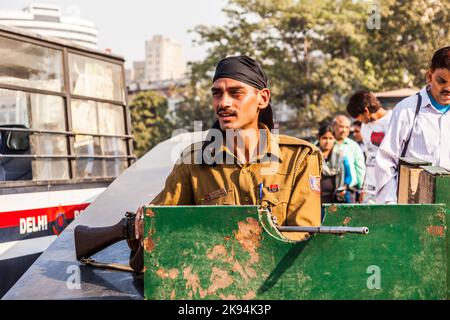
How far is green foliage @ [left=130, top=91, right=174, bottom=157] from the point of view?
35500mm

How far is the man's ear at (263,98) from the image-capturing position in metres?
3.25

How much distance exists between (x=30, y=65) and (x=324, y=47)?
23.0 m

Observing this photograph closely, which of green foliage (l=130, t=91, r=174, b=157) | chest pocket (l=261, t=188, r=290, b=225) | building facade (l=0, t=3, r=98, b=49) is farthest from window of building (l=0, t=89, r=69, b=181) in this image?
green foliage (l=130, t=91, r=174, b=157)

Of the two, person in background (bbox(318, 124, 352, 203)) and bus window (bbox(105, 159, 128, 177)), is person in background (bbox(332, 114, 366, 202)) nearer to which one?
person in background (bbox(318, 124, 352, 203))

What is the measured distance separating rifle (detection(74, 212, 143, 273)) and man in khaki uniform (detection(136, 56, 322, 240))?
0.61 ft

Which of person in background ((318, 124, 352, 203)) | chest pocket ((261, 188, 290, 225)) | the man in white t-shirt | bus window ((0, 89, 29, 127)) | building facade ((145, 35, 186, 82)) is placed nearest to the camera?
chest pocket ((261, 188, 290, 225))

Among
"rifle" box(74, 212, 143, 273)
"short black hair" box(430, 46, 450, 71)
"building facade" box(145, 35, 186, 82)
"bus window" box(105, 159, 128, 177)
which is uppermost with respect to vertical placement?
"building facade" box(145, 35, 186, 82)

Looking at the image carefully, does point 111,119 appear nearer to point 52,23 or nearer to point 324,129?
point 52,23

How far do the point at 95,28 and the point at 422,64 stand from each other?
19.8 m

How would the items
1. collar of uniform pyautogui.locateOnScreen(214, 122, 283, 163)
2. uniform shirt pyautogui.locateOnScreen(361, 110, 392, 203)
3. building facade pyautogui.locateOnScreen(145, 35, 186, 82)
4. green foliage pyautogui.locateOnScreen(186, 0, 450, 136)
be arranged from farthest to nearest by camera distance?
1. building facade pyautogui.locateOnScreen(145, 35, 186, 82)
2. green foliage pyautogui.locateOnScreen(186, 0, 450, 136)
3. uniform shirt pyautogui.locateOnScreen(361, 110, 392, 203)
4. collar of uniform pyautogui.locateOnScreen(214, 122, 283, 163)

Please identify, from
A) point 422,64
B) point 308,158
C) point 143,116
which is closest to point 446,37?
point 422,64

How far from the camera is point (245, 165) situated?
10.4ft

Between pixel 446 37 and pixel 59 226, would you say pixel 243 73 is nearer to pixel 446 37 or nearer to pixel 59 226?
pixel 59 226

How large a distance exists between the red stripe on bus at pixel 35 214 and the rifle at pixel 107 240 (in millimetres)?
2929
